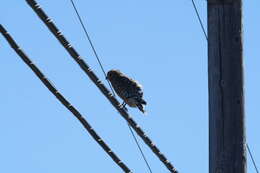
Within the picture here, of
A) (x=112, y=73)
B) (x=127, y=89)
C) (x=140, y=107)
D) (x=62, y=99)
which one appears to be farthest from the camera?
(x=112, y=73)

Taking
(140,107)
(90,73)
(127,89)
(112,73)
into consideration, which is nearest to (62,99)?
(90,73)

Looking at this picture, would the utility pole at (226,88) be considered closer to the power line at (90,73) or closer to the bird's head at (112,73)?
the power line at (90,73)

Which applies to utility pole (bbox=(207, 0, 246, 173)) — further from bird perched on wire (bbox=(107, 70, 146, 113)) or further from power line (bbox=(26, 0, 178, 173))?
bird perched on wire (bbox=(107, 70, 146, 113))

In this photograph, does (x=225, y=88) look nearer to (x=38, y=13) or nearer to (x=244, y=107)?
(x=244, y=107)

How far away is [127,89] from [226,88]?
31.4ft

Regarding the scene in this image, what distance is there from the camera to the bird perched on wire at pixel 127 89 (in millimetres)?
12586

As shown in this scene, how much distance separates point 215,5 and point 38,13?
1.17 m

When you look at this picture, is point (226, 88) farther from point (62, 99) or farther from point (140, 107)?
point (140, 107)

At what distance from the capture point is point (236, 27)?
3.97 metres

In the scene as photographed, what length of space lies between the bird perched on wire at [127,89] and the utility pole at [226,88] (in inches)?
311

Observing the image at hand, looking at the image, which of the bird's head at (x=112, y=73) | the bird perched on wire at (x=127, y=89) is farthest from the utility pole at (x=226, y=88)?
the bird's head at (x=112, y=73)

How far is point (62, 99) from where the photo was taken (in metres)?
4.56

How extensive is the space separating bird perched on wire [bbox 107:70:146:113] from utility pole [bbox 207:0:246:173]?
7.90m

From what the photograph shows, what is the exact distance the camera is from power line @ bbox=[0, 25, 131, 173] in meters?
4.26
